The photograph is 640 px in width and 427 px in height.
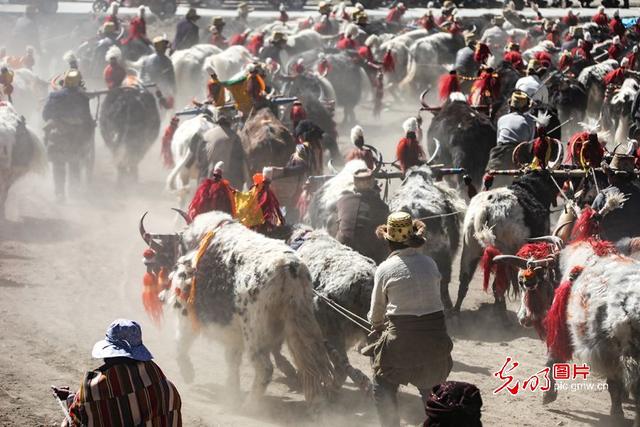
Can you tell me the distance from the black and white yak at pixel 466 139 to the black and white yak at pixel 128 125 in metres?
5.27

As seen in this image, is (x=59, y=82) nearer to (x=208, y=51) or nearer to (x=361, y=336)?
(x=208, y=51)

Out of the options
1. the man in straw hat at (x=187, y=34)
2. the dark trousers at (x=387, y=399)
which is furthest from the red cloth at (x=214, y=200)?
the man in straw hat at (x=187, y=34)

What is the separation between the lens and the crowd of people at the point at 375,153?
5855 millimetres

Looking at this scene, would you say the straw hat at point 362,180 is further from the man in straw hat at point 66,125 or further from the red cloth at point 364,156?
the man in straw hat at point 66,125

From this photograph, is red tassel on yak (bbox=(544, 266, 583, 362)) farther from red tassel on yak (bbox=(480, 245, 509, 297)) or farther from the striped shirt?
the striped shirt

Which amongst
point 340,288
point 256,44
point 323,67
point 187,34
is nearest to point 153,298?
point 340,288

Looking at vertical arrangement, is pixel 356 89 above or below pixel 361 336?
above

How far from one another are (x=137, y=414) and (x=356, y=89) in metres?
17.8

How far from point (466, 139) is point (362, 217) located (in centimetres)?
452

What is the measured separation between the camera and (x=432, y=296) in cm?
745

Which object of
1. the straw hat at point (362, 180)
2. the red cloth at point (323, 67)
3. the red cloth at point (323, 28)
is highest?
the red cloth at point (323, 28)

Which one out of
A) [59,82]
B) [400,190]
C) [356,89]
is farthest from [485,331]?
[356,89]

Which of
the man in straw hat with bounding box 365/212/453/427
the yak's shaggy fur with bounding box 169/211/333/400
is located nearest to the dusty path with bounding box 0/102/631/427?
the yak's shaggy fur with bounding box 169/211/333/400

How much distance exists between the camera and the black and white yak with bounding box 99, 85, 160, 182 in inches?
701
